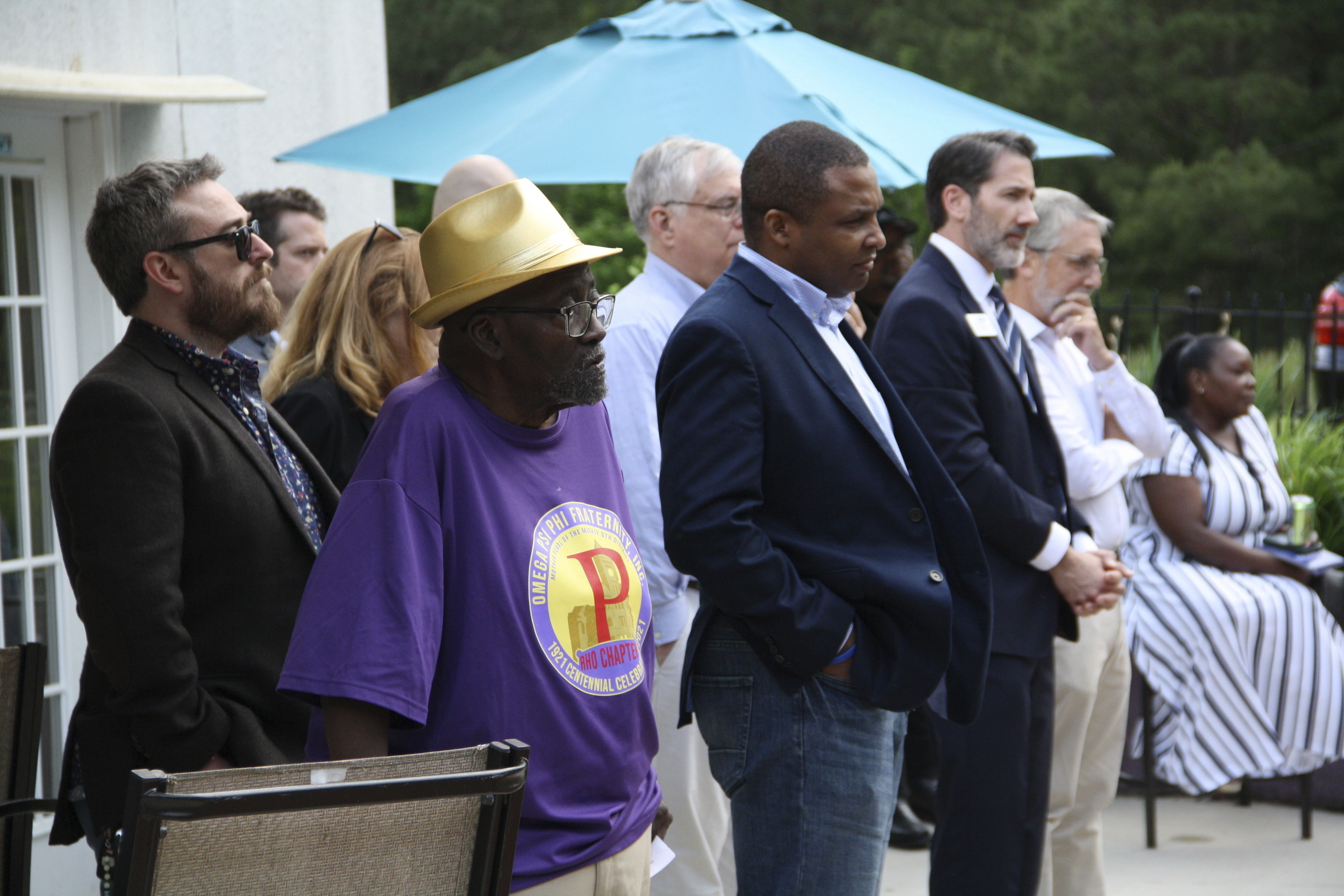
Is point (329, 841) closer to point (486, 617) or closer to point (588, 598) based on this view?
point (486, 617)

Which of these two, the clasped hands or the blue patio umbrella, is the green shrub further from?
the clasped hands

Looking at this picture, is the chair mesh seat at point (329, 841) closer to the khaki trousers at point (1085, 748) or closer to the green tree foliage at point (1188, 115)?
the khaki trousers at point (1085, 748)

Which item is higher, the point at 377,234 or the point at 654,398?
the point at 377,234

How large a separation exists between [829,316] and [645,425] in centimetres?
82

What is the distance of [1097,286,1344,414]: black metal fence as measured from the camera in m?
7.89

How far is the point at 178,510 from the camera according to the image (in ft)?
7.96

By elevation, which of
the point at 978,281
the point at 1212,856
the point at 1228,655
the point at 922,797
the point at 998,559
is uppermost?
the point at 978,281

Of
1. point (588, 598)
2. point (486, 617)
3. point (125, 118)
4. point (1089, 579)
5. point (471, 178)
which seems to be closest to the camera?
point (486, 617)

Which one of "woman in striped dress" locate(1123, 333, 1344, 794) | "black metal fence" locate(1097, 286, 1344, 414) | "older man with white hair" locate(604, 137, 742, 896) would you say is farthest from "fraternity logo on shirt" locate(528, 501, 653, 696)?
"black metal fence" locate(1097, 286, 1344, 414)

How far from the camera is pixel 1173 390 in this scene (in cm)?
601

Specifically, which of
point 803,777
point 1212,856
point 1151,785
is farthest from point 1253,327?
point 803,777

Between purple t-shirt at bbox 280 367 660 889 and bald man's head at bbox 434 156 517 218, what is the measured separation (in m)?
2.38

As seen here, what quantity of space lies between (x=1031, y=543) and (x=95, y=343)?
10.8 feet

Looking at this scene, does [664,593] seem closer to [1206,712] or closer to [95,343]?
[95,343]
